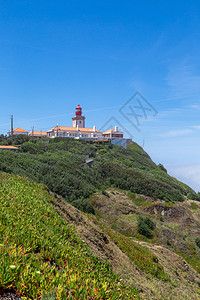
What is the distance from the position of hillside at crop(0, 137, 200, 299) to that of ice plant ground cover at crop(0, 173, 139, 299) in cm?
2

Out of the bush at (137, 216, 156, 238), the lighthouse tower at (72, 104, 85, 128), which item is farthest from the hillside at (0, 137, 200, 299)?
the lighthouse tower at (72, 104, 85, 128)

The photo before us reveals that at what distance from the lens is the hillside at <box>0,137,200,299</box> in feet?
14.1

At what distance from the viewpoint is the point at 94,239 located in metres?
10.0

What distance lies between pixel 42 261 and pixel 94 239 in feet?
17.6

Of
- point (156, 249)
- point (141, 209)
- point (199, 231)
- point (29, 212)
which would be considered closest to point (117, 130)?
point (141, 209)

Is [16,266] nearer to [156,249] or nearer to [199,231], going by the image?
[156,249]

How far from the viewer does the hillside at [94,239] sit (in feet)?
14.1

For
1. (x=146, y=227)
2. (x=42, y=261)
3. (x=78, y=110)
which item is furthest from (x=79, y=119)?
(x=42, y=261)

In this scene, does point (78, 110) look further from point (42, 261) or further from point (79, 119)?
point (42, 261)

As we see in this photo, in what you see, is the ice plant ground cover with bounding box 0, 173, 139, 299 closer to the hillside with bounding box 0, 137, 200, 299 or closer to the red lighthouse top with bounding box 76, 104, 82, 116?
the hillside with bounding box 0, 137, 200, 299

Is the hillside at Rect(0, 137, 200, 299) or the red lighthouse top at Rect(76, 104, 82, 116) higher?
the red lighthouse top at Rect(76, 104, 82, 116)

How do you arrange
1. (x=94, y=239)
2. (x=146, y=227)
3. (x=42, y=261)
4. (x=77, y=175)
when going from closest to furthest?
1. (x=42, y=261)
2. (x=94, y=239)
3. (x=146, y=227)
4. (x=77, y=175)

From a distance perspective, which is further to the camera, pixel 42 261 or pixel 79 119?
pixel 79 119

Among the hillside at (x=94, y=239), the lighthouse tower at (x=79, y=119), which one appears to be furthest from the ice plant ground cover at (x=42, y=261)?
the lighthouse tower at (x=79, y=119)
